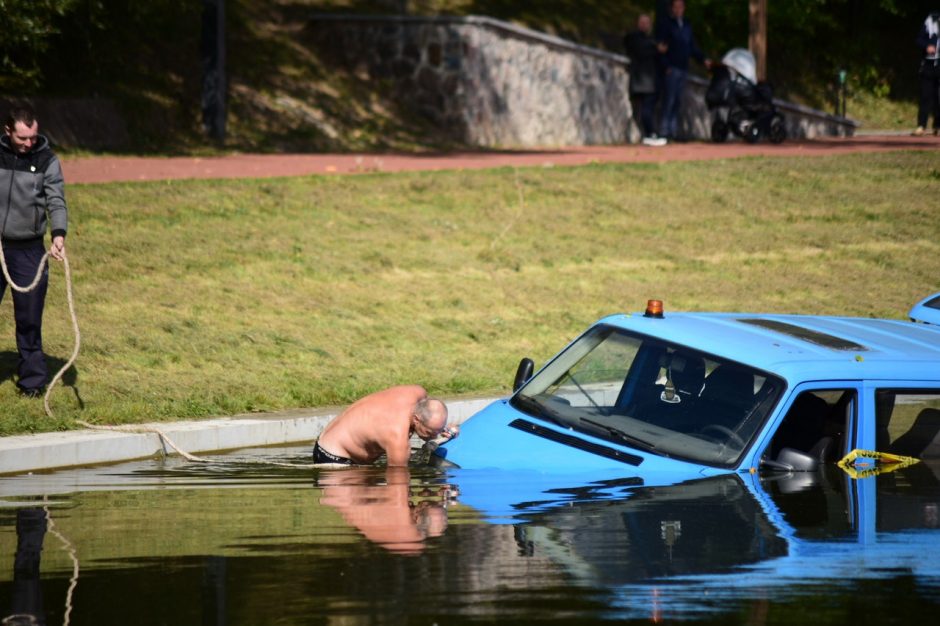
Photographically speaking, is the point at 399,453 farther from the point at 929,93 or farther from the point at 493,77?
the point at 929,93

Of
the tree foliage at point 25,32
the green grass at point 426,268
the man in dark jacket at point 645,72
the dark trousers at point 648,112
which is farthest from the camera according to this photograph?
the dark trousers at point 648,112

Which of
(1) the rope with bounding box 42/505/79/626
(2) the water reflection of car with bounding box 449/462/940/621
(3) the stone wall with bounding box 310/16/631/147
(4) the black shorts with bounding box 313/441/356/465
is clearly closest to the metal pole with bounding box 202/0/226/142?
Answer: (3) the stone wall with bounding box 310/16/631/147

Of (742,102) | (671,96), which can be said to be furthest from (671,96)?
(742,102)

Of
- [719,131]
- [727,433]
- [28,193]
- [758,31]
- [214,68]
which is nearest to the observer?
[727,433]

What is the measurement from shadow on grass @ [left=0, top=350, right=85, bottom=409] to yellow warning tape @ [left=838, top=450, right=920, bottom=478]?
20.0 feet

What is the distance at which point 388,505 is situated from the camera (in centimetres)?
805

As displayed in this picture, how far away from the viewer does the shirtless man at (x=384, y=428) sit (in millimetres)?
8828

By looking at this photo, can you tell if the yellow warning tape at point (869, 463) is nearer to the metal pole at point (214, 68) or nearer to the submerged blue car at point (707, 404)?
the submerged blue car at point (707, 404)

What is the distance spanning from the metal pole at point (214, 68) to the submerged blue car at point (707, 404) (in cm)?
1613

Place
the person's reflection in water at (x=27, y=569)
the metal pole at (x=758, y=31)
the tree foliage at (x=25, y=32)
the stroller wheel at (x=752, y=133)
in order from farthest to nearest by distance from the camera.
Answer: the metal pole at (x=758, y=31) → the stroller wheel at (x=752, y=133) → the tree foliage at (x=25, y=32) → the person's reflection in water at (x=27, y=569)

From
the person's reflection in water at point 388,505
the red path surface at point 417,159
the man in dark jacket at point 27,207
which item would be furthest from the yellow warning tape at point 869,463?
the red path surface at point 417,159

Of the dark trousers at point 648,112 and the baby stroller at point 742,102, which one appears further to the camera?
the dark trousers at point 648,112

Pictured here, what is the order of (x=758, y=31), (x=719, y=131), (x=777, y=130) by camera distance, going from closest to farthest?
(x=777, y=130)
(x=719, y=131)
(x=758, y=31)

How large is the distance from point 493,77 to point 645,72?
2956mm
